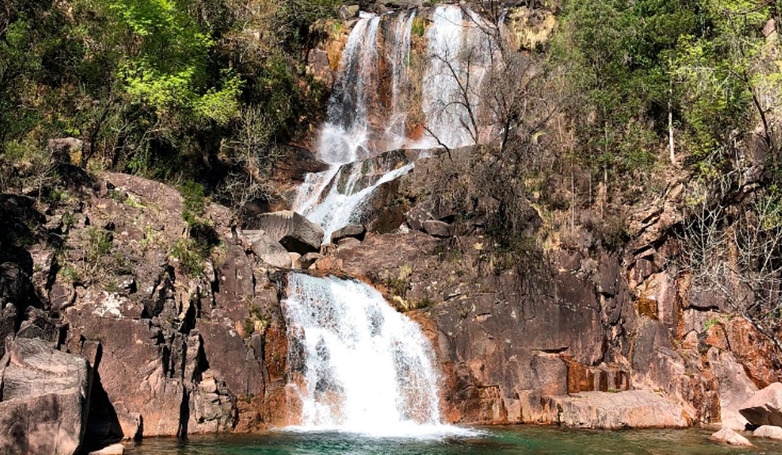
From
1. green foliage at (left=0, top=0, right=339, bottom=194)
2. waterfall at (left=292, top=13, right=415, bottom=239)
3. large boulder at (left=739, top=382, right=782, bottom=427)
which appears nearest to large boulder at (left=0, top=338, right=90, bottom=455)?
green foliage at (left=0, top=0, right=339, bottom=194)

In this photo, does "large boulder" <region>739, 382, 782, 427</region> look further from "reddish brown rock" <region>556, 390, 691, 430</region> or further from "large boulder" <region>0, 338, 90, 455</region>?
"large boulder" <region>0, 338, 90, 455</region>

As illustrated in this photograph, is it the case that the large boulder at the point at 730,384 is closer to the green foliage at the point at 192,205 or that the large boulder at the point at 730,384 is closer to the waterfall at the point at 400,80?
the green foliage at the point at 192,205

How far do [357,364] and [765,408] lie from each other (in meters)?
11.9

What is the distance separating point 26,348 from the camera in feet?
46.7

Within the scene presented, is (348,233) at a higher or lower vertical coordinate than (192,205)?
higher

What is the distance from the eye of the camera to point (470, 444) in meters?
16.5

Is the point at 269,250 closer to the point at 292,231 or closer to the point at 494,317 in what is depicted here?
the point at 292,231

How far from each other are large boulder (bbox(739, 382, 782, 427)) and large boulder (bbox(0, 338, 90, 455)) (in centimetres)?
1819

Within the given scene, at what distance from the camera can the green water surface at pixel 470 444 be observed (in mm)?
15039

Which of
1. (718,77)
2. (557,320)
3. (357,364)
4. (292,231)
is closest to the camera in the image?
(357,364)

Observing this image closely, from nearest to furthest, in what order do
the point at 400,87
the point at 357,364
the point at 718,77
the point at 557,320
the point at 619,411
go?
1. the point at 357,364
2. the point at 619,411
3. the point at 557,320
4. the point at 718,77
5. the point at 400,87

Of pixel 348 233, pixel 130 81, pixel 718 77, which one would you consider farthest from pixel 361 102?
pixel 718 77

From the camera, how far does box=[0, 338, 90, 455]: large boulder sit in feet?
40.2

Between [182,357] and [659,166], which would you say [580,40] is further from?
[182,357]
